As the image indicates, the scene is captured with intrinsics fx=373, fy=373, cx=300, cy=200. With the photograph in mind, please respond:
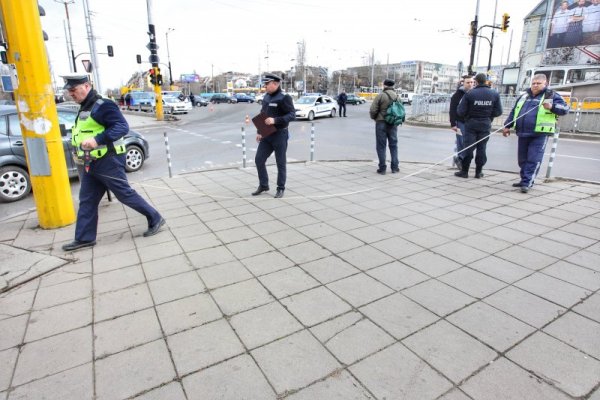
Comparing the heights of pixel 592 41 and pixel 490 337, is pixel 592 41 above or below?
above

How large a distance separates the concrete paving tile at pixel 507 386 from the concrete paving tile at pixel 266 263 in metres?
1.94

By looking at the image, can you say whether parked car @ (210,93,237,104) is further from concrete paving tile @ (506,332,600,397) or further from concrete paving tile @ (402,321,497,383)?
concrete paving tile @ (506,332,600,397)

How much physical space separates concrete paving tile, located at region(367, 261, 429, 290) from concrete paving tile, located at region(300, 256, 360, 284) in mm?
221

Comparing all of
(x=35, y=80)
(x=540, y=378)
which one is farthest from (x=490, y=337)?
(x=35, y=80)

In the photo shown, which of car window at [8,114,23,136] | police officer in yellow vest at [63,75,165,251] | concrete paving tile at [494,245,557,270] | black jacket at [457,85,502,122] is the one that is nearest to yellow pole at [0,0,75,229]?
police officer in yellow vest at [63,75,165,251]

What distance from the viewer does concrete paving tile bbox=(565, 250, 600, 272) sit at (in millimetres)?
3701

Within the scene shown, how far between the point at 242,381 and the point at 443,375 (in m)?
1.22

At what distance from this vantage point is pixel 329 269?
3.63 metres

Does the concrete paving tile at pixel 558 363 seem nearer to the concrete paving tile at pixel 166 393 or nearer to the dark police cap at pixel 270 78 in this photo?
the concrete paving tile at pixel 166 393

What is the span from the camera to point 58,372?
2328mm

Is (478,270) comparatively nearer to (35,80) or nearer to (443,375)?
(443,375)

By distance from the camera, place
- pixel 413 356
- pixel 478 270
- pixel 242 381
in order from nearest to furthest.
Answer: pixel 242 381
pixel 413 356
pixel 478 270

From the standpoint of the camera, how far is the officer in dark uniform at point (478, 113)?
6855 mm

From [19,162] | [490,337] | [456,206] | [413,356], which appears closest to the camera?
[413,356]
